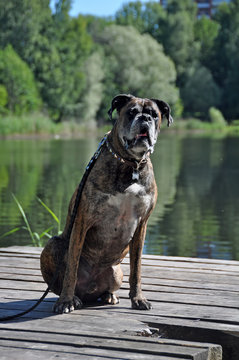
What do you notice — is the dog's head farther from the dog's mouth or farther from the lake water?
the lake water

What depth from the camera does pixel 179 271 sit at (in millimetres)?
4652

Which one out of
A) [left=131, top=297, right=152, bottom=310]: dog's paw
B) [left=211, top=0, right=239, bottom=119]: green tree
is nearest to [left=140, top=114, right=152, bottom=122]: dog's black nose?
[left=131, top=297, right=152, bottom=310]: dog's paw

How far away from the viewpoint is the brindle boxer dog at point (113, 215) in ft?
11.1

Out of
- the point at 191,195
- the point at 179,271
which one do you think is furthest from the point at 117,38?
the point at 179,271

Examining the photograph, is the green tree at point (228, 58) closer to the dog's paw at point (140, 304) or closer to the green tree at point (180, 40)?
the green tree at point (180, 40)

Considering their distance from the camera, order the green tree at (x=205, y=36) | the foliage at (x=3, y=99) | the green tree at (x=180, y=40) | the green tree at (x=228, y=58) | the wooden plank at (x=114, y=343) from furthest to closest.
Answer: the green tree at (x=205, y=36)
the green tree at (x=228, y=58)
the green tree at (x=180, y=40)
the foliage at (x=3, y=99)
the wooden plank at (x=114, y=343)

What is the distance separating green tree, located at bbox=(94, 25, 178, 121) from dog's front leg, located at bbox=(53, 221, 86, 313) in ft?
152

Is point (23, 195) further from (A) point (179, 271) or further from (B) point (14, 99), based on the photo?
(B) point (14, 99)

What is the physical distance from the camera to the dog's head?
3266 millimetres

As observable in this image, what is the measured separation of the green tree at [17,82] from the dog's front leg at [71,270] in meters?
40.6

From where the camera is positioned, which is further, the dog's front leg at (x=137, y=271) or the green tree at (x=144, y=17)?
the green tree at (x=144, y=17)

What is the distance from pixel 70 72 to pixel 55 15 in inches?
208

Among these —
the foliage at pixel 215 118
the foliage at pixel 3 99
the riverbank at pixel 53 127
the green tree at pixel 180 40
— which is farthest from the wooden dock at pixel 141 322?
the green tree at pixel 180 40

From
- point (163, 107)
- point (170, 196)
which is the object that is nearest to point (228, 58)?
point (170, 196)
